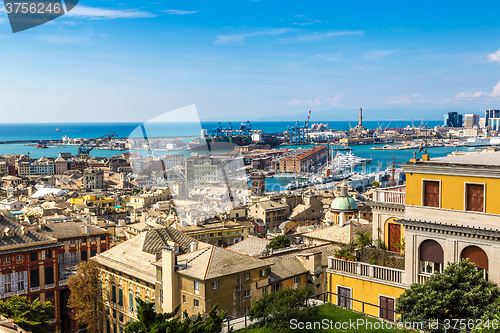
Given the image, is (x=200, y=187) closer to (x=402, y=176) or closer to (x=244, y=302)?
(x=244, y=302)

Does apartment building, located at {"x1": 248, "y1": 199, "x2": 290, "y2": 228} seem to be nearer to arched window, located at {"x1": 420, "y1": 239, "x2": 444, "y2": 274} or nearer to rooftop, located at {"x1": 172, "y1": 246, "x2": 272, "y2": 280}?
rooftop, located at {"x1": 172, "y1": 246, "x2": 272, "y2": 280}

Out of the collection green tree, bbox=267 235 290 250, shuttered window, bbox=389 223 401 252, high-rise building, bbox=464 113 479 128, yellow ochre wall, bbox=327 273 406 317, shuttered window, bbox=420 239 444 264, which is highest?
high-rise building, bbox=464 113 479 128

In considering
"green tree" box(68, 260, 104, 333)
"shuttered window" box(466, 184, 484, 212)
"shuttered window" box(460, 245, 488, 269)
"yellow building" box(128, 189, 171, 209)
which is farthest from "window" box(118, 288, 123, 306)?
"yellow building" box(128, 189, 171, 209)

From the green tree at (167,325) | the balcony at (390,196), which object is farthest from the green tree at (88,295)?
the balcony at (390,196)

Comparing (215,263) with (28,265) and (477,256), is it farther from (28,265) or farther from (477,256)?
(28,265)

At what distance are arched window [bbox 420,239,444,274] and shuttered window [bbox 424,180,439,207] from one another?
423 mm

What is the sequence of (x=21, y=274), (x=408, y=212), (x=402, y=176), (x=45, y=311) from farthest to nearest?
1. (x=402, y=176)
2. (x=21, y=274)
3. (x=45, y=311)
4. (x=408, y=212)

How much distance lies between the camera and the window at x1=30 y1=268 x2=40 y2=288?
12.8 metres

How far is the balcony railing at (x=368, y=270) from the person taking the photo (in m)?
5.84

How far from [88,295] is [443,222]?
9.06 m

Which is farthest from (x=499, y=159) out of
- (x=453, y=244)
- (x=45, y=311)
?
(x=45, y=311)

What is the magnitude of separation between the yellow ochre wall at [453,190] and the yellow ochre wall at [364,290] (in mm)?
1204

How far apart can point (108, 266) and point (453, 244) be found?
8.65m

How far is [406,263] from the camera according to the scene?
18.3 feet
